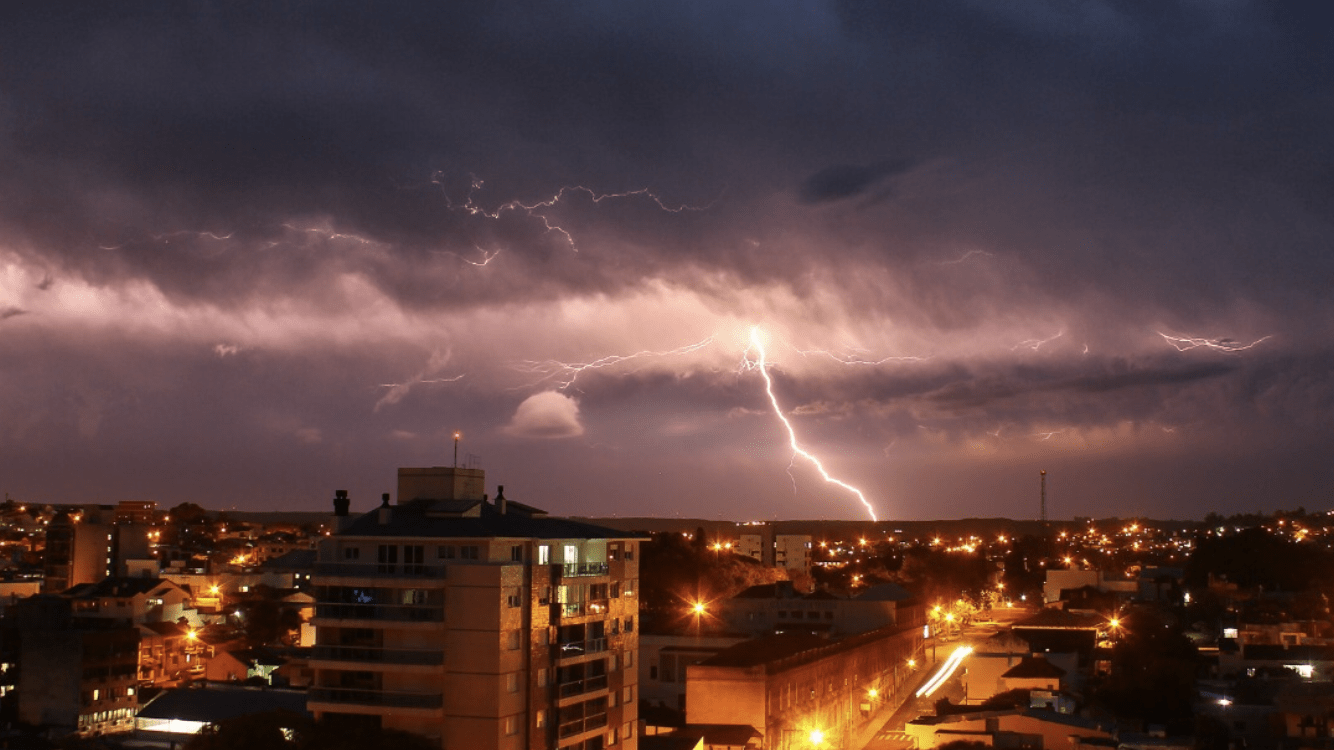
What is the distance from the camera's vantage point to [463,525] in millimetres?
24609

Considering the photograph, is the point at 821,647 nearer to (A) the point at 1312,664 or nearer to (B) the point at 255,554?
(A) the point at 1312,664

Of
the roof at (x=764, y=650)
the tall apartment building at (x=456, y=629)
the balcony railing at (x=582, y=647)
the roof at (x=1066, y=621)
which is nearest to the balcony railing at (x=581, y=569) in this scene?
the tall apartment building at (x=456, y=629)

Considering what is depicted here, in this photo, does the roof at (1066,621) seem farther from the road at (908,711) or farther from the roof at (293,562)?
the roof at (293,562)

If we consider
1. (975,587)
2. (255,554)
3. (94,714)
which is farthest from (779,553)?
(94,714)

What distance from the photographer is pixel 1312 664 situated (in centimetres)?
3719

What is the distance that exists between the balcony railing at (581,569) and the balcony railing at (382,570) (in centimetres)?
267

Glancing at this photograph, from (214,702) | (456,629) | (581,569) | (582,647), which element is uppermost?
(581,569)

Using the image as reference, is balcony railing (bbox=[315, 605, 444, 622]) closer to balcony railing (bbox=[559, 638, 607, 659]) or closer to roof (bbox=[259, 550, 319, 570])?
balcony railing (bbox=[559, 638, 607, 659])

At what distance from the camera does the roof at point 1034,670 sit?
38.4 m

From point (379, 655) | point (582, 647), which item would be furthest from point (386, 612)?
point (582, 647)

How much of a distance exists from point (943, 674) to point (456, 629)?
31163 millimetres

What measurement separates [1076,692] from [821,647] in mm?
7828

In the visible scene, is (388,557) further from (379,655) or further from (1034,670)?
(1034,670)

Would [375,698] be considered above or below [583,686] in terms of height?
above
